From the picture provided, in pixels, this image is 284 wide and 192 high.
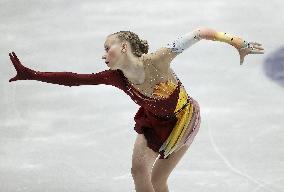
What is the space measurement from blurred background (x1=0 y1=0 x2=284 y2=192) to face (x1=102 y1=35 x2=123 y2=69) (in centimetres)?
108

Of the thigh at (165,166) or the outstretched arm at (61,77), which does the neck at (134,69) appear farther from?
the thigh at (165,166)

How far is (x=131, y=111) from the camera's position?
4.98 metres

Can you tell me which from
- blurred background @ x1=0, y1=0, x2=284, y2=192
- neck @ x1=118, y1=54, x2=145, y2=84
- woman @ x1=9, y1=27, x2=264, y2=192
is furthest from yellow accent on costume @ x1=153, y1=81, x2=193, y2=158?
blurred background @ x1=0, y1=0, x2=284, y2=192

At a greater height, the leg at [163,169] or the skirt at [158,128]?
the skirt at [158,128]

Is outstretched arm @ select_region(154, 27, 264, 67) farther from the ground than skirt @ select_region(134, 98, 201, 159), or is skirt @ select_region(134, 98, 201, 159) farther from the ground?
outstretched arm @ select_region(154, 27, 264, 67)

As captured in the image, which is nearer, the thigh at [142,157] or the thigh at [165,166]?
the thigh at [142,157]

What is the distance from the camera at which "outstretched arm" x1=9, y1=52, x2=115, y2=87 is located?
11.0ft

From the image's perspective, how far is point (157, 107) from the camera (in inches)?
133

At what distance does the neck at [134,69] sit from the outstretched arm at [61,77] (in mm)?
138

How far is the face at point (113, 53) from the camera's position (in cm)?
325

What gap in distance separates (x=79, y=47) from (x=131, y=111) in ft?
2.98

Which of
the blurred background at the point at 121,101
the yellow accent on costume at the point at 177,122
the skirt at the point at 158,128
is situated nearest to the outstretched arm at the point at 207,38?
the yellow accent on costume at the point at 177,122

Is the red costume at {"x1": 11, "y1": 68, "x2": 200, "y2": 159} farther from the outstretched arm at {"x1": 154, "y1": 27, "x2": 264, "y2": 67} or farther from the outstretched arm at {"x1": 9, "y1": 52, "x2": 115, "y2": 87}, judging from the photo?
the outstretched arm at {"x1": 154, "y1": 27, "x2": 264, "y2": 67}

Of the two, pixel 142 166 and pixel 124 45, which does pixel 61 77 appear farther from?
pixel 142 166
